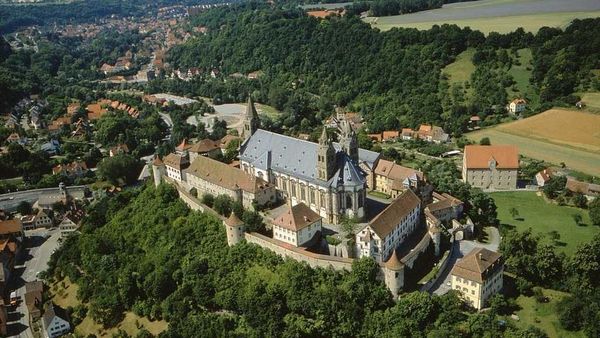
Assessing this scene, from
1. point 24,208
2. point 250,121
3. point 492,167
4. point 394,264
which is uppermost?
point 250,121

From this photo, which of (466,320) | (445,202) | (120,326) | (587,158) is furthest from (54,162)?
(587,158)

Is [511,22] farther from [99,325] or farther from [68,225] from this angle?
[99,325]

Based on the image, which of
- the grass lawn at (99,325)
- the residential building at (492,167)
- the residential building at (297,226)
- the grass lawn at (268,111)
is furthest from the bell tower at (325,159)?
the grass lawn at (268,111)

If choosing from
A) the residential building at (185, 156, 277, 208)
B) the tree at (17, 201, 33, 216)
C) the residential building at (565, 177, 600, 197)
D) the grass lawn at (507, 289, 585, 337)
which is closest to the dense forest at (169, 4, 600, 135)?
Answer: the residential building at (565, 177, 600, 197)

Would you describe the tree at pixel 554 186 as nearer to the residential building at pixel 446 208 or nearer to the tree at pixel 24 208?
the residential building at pixel 446 208

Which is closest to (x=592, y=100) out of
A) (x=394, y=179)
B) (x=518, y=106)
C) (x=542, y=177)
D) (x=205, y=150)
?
(x=518, y=106)

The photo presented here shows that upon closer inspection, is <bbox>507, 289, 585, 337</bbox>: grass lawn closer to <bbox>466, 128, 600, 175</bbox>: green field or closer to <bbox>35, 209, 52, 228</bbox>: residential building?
<bbox>466, 128, 600, 175</bbox>: green field
